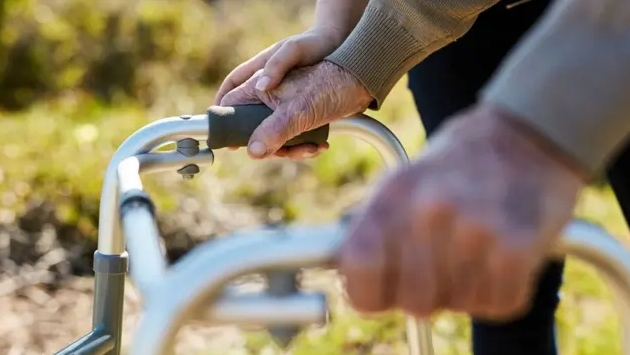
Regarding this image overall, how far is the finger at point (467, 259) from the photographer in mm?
421

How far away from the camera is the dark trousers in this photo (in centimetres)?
120

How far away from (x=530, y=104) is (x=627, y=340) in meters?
0.24

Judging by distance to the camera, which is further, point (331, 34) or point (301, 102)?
point (331, 34)

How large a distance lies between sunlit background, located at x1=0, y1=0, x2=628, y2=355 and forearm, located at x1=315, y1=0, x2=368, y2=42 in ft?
3.39

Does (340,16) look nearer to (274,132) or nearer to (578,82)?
(274,132)

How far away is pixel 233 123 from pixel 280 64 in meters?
0.11

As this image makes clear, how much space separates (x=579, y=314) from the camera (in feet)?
7.56

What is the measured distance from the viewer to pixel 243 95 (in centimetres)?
107

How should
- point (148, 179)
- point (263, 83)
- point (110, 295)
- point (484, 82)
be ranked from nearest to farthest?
point (110, 295) → point (263, 83) → point (484, 82) → point (148, 179)

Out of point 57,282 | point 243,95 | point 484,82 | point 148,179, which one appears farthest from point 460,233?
point 148,179

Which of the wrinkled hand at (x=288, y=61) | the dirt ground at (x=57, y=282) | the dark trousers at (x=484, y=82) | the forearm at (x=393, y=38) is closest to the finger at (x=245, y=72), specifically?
the wrinkled hand at (x=288, y=61)

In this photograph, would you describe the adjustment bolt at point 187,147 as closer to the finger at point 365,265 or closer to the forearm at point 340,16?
the forearm at point 340,16

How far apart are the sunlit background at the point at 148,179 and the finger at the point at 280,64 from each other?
43.1 inches

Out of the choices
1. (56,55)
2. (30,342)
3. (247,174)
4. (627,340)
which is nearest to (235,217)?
(247,174)
